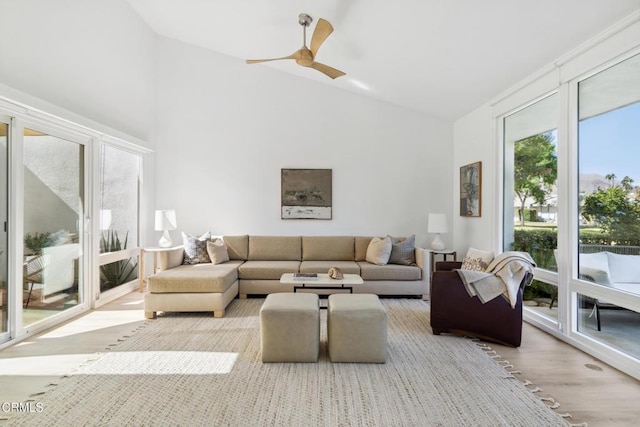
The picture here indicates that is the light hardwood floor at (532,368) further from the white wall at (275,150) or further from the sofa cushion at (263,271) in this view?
the white wall at (275,150)

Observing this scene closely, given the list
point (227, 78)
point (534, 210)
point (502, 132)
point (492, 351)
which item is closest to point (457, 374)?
point (492, 351)

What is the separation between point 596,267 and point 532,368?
1.06 m

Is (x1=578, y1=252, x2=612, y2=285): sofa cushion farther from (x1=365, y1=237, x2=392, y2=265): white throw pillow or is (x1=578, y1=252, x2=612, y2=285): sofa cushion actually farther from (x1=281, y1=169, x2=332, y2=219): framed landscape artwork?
(x1=281, y1=169, x2=332, y2=219): framed landscape artwork

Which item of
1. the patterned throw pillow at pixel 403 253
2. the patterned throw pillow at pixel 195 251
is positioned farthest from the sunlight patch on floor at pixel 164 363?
the patterned throw pillow at pixel 403 253

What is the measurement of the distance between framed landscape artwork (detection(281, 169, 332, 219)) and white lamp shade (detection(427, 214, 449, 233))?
163 cm

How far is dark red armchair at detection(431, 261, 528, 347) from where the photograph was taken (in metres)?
3.04

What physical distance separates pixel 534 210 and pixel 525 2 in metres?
2.10

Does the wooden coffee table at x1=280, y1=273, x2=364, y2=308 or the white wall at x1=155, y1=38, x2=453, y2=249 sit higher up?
the white wall at x1=155, y1=38, x2=453, y2=249

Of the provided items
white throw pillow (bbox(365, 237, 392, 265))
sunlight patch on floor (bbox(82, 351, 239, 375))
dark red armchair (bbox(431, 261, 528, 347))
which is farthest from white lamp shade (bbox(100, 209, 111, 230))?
dark red armchair (bbox(431, 261, 528, 347))

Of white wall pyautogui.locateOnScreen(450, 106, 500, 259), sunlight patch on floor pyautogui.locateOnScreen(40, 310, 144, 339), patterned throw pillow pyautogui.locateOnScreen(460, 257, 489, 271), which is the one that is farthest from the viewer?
white wall pyautogui.locateOnScreen(450, 106, 500, 259)

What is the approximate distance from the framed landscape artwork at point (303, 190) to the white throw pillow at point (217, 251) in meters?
1.16

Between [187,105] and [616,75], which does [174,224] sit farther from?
[616,75]

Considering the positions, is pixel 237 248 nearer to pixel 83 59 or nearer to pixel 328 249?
pixel 328 249

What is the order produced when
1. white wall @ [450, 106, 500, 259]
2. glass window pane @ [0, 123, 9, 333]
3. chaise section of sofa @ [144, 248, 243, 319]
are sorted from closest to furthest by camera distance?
1. glass window pane @ [0, 123, 9, 333]
2. chaise section of sofa @ [144, 248, 243, 319]
3. white wall @ [450, 106, 500, 259]
